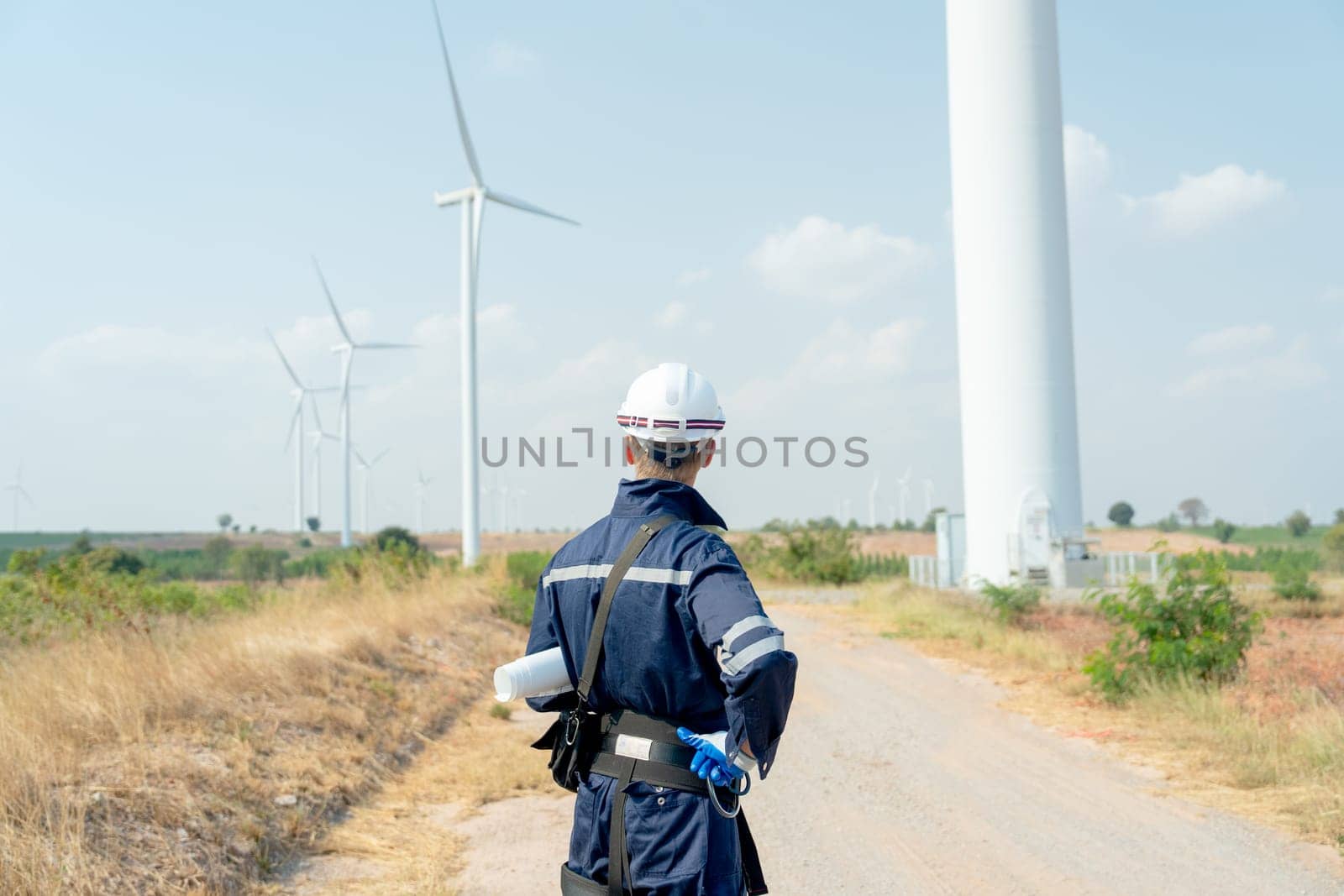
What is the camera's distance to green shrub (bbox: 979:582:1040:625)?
17266 millimetres

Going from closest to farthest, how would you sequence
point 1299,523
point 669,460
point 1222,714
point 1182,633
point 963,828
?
point 669,460 → point 963,828 → point 1222,714 → point 1182,633 → point 1299,523

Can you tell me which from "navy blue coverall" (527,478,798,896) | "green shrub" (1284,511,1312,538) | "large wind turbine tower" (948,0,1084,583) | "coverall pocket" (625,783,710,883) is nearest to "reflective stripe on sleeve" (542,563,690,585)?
"navy blue coverall" (527,478,798,896)

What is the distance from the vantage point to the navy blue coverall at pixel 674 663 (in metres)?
2.54

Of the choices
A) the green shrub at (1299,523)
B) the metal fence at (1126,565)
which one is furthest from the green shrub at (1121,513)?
→ the metal fence at (1126,565)

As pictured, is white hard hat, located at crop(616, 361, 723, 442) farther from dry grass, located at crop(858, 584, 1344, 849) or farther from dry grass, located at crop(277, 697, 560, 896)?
dry grass, located at crop(858, 584, 1344, 849)

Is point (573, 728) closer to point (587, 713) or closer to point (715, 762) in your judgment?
point (587, 713)

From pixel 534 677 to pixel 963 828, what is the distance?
4457 millimetres

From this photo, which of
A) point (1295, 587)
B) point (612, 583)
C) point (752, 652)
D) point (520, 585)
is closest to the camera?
point (752, 652)

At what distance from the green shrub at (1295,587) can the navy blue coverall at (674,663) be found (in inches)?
886

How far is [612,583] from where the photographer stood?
2850 mm

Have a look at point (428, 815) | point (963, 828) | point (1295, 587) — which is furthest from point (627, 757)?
point (1295, 587)

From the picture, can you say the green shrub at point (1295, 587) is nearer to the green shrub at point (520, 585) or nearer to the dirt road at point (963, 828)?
the dirt road at point (963, 828)

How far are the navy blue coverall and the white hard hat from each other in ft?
0.48

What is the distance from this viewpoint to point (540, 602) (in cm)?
324
